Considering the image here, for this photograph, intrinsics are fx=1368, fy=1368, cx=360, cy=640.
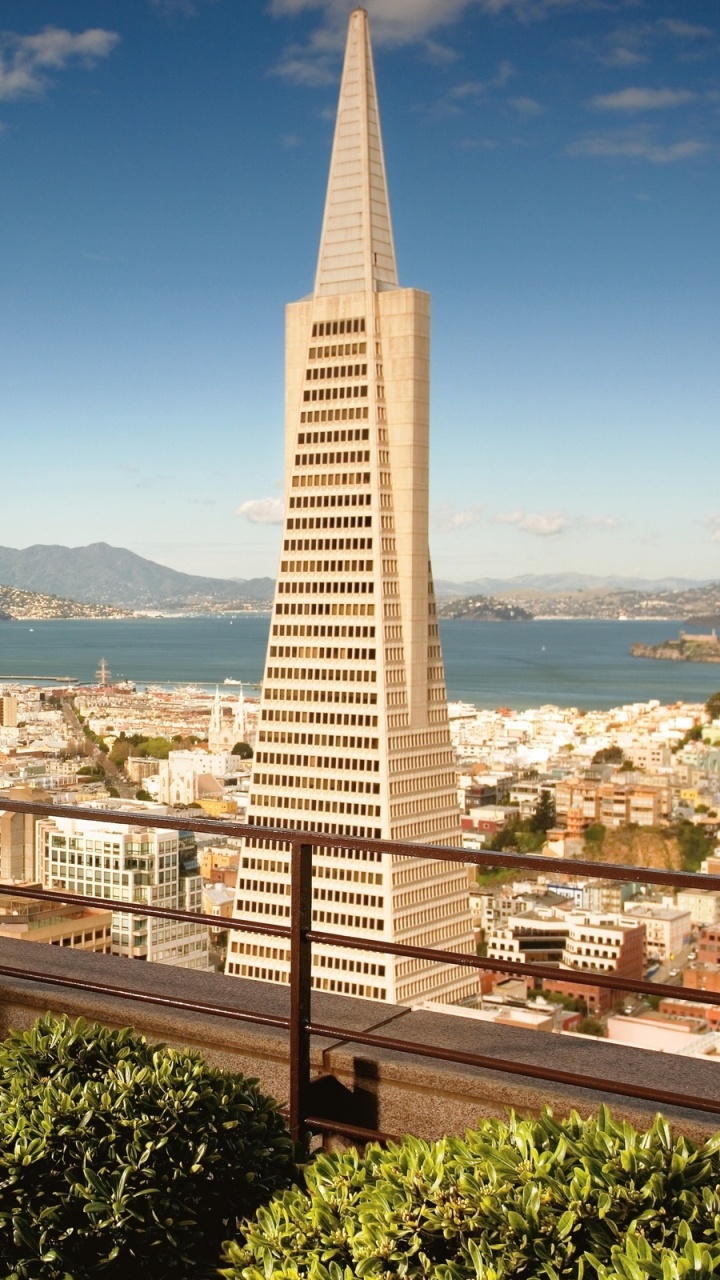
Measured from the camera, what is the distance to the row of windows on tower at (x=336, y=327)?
110 ft

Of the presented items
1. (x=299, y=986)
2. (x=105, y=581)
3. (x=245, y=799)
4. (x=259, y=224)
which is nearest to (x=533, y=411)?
(x=259, y=224)

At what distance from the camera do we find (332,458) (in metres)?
34.0

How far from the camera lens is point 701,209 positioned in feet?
234

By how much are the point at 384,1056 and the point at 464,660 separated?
76.9 metres

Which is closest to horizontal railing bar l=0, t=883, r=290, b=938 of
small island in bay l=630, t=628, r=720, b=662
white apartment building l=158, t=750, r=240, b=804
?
white apartment building l=158, t=750, r=240, b=804

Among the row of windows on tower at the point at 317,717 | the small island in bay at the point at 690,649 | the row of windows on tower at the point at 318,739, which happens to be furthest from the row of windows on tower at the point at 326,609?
the small island in bay at the point at 690,649

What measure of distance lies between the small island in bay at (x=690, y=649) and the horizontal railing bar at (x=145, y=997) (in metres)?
73.5

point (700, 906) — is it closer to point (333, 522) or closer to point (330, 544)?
point (330, 544)

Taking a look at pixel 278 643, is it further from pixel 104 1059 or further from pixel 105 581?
pixel 105 581

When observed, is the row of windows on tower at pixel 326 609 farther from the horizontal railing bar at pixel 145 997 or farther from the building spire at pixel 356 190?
the horizontal railing bar at pixel 145 997

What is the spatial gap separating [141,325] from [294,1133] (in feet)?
230

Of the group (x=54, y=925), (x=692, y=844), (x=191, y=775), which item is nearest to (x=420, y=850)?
(x=54, y=925)

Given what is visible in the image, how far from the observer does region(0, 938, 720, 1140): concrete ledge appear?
2.10 meters

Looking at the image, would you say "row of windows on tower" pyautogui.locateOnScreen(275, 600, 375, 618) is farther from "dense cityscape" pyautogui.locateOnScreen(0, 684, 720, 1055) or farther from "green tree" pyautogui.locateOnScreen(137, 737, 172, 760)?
"green tree" pyautogui.locateOnScreen(137, 737, 172, 760)
